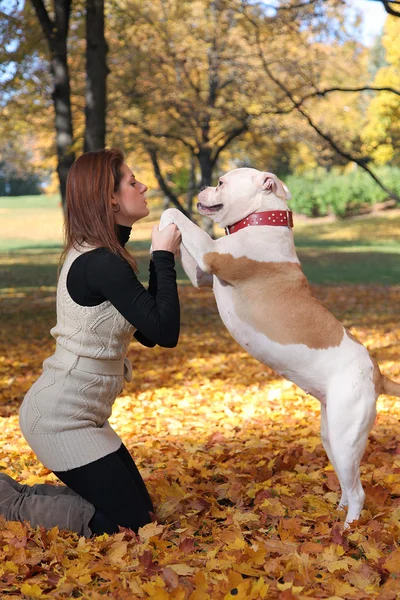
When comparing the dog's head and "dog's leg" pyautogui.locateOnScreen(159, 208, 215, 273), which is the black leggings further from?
the dog's head

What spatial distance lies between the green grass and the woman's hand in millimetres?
4765

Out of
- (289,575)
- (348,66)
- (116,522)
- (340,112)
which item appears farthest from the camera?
(340,112)

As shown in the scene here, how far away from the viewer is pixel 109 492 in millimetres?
3709

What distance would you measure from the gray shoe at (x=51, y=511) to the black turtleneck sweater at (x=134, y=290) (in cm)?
100

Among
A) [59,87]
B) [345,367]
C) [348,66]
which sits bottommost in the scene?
[345,367]

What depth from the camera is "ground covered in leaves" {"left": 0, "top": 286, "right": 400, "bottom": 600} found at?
Answer: 3146 millimetres

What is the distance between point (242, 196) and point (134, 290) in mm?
713

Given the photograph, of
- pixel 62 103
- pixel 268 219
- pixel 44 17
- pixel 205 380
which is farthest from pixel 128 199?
pixel 44 17

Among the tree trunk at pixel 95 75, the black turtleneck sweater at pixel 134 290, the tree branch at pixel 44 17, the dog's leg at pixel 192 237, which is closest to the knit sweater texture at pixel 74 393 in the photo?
the black turtleneck sweater at pixel 134 290

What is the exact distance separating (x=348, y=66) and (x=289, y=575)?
25753mm

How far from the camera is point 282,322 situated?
3521 mm

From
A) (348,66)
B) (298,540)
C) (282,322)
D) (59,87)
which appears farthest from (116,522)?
(348,66)

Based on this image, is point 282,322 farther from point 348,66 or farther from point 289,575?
point 348,66

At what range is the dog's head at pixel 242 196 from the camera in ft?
11.6
